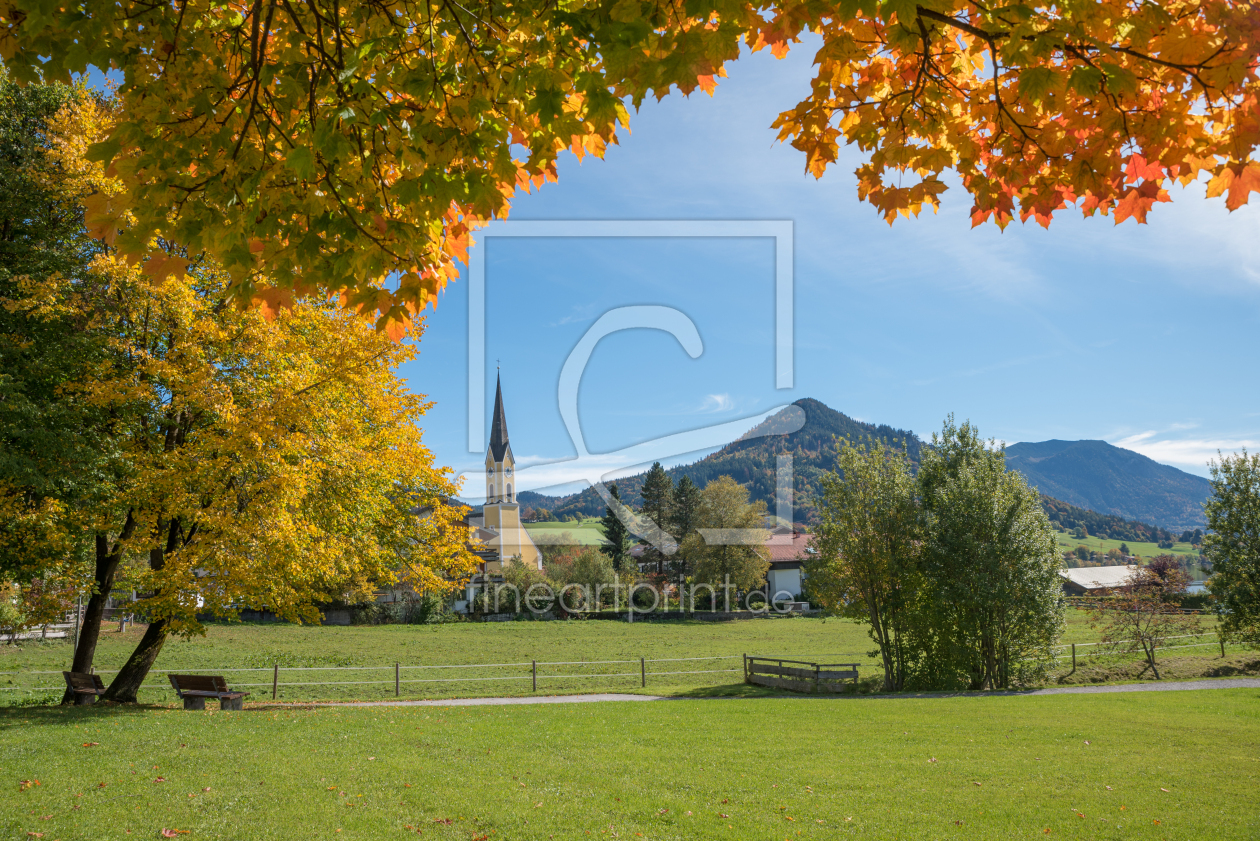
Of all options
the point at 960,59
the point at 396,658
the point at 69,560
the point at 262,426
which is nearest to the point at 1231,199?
the point at 960,59

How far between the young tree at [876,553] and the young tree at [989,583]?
61cm

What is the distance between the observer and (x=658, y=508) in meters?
78.9

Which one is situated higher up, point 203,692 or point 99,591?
point 99,591

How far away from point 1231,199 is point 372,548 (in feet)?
47.1

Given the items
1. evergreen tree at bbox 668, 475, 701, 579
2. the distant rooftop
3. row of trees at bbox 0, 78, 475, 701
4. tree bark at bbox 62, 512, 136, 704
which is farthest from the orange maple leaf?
the distant rooftop

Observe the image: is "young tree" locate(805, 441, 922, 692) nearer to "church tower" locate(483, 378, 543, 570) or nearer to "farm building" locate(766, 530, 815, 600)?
"farm building" locate(766, 530, 815, 600)

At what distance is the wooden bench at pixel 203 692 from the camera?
45.4 feet

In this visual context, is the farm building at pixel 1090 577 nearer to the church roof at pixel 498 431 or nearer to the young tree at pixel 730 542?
the young tree at pixel 730 542

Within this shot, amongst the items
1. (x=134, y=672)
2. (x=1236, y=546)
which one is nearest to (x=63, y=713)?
(x=134, y=672)

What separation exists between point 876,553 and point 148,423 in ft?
60.4

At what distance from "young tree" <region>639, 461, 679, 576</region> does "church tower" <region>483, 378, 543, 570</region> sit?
13107mm

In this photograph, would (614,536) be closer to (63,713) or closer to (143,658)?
(143,658)

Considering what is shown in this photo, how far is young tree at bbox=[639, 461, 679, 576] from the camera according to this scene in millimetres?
77375

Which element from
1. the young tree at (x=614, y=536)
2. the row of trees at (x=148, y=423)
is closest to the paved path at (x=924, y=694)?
the row of trees at (x=148, y=423)
